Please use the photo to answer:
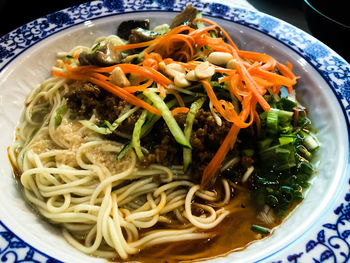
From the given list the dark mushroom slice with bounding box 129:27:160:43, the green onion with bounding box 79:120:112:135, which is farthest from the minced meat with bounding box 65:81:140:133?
the dark mushroom slice with bounding box 129:27:160:43

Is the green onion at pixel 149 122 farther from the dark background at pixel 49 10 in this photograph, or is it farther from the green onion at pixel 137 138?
the dark background at pixel 49 10

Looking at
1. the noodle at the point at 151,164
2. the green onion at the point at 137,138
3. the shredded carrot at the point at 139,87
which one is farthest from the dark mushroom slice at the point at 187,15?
the green onion at the point at 137,138

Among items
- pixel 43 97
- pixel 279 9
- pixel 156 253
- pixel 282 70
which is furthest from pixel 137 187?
pixel 279 9

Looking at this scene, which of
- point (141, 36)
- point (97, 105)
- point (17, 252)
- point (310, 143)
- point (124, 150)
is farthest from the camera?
point (141, 36)

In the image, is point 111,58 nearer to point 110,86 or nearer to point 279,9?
point 110,86

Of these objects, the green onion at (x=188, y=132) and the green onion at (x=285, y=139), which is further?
the green onion at (x=285, y=139)

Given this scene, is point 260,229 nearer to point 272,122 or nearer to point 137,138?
point 272,122

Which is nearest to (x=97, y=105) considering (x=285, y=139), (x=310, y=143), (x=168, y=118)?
(x=168, y=118)

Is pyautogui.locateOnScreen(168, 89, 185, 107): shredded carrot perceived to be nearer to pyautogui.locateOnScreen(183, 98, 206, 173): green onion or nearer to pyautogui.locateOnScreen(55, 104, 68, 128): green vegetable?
pyautogui.locateOnScreen(183, 98, 206, 173): green onion
